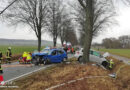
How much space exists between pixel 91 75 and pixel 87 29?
4.60 metres

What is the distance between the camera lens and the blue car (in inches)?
463

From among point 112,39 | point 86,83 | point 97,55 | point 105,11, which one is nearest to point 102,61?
point 97,55

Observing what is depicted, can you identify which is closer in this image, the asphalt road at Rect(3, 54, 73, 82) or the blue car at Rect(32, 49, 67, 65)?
the asphalt road at Rect(3, 54, 73, 82)

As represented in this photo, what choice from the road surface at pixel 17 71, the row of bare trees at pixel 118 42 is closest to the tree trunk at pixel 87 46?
the road surface at pixel 17 71

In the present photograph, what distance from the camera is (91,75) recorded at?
6656 mm

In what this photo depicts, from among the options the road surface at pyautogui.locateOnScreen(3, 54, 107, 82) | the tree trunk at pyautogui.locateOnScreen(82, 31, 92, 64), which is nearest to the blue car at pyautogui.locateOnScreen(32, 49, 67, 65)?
the road surface at pyautogui.locateOnScreen(3, 54, 107, 82)

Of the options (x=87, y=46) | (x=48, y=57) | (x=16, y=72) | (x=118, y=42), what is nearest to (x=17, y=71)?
(x=16, y=72)

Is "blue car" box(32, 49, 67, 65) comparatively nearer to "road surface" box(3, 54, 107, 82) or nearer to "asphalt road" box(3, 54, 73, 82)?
"road surface" box(3, 54, 107, 82)

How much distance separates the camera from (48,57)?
12.1m

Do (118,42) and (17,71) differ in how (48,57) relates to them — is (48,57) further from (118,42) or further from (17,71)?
(118,42)

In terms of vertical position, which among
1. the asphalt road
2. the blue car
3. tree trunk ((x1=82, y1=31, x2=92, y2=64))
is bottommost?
the asphalt road

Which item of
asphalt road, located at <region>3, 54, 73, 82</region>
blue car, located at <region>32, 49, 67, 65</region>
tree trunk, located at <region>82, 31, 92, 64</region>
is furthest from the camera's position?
blue car, located at <region>32, 49, 67, 65</region>

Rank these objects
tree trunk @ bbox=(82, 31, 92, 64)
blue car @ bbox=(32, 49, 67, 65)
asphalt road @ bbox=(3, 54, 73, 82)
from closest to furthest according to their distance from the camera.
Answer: asphalt road @ bbox=(3, 54, 73, 82) < tree trunk @ bbox=(82, 31, 92, 64) < blue car @ bbox=(32, 49, 67, 65)

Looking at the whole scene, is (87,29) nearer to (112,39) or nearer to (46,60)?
(46,60)
